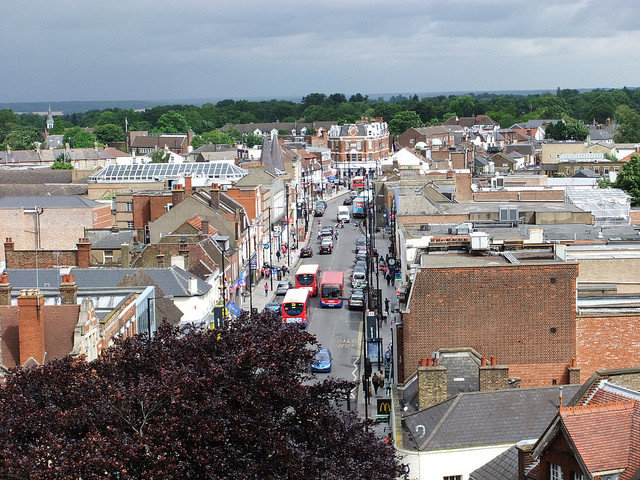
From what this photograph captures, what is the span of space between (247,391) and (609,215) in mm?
46054

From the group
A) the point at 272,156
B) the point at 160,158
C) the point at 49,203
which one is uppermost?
the point at 49,203

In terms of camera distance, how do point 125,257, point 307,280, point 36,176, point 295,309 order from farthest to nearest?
point 36,176
point 307,280
point 295,309
point 125,257

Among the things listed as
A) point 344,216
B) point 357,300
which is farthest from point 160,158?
point 357,300

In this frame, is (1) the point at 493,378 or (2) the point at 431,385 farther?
(1) the point at 493,378

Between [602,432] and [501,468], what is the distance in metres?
6.94

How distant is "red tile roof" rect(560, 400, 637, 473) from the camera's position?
A: 20.2m

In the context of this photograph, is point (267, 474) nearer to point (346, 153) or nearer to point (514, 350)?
point (514, 350)

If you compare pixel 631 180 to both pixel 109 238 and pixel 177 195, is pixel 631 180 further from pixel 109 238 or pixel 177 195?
pixel 109 238

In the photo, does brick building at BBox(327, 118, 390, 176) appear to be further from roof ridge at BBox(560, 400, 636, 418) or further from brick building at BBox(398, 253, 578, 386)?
roof ridge at BBox(560, 400, 636, 418)

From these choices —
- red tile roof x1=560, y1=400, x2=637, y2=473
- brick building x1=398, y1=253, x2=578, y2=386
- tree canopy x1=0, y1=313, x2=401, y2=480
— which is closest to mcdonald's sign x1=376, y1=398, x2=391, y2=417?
brick building x1=398, y1=253, x2=578, y2=386

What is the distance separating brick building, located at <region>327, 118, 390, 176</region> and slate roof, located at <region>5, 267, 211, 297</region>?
13032 cm

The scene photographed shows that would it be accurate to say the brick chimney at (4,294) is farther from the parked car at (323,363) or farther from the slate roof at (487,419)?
the slate roof at (487,419)

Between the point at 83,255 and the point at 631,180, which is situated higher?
the point at 83,255

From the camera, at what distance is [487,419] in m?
29.7
